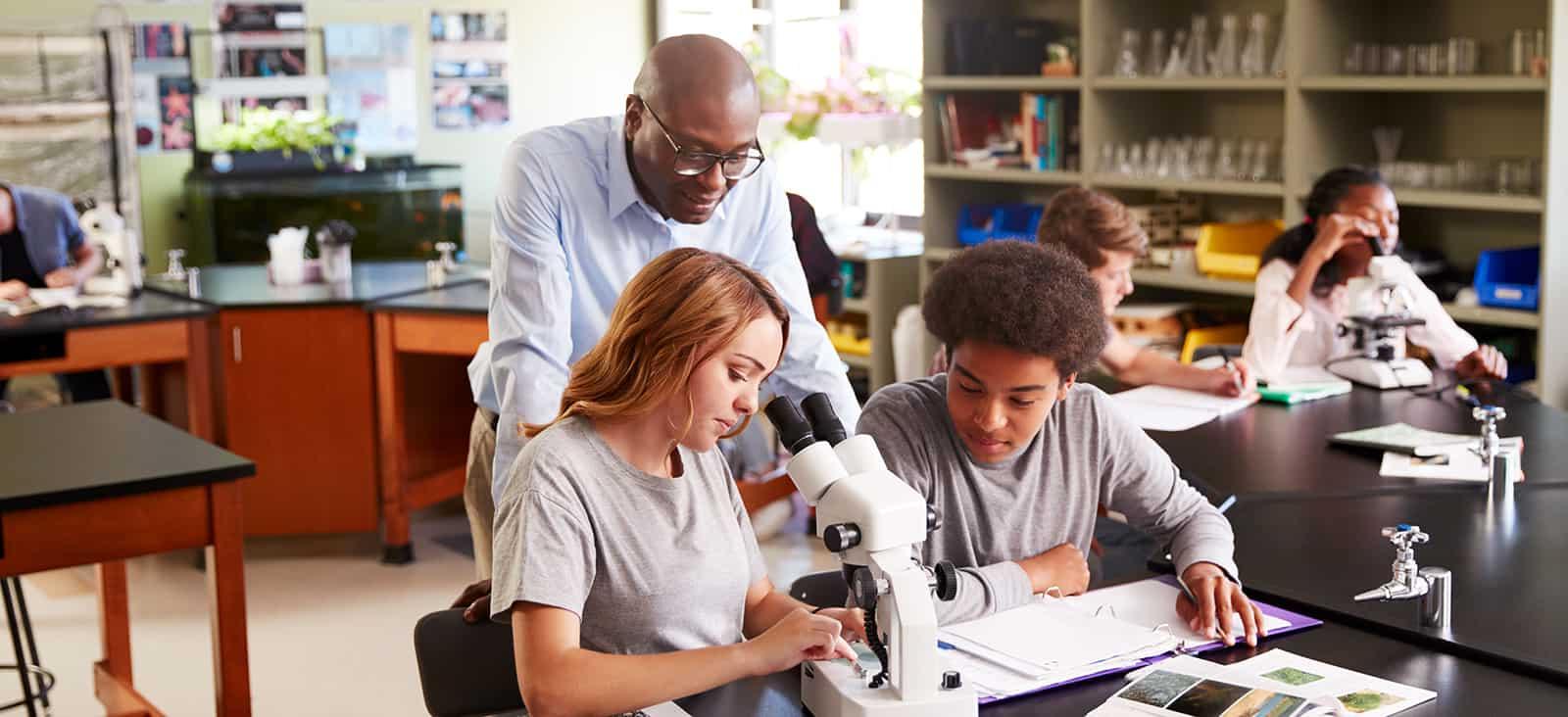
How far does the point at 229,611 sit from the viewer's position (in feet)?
9.59

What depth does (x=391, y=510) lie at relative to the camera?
4.70 metres

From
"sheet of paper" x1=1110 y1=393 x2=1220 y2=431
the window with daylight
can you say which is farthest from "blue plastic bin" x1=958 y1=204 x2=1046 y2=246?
"sheet of paper" x1=1110 y1=393 x2=1220 y2=431

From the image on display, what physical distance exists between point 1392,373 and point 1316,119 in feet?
4.75

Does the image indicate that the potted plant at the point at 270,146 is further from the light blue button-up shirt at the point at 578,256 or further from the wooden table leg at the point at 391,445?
the light blue button-up shirt at the point at 578,256

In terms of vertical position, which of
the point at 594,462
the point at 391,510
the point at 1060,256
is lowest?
the point at 391,510

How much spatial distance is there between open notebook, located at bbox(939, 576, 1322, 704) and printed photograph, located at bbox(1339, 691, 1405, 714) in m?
0.20

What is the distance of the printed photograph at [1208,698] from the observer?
5.08 ft

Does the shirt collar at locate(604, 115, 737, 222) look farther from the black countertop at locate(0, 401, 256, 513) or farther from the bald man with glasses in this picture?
the black countertop at locate(0, 401, 256, 513)

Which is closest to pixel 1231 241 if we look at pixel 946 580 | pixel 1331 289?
pixel 1331 289

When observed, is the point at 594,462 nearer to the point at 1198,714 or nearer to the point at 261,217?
the point at 1198,714

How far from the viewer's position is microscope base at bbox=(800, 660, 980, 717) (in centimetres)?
148

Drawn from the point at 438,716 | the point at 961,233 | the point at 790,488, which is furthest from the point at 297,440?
the point at 438,716

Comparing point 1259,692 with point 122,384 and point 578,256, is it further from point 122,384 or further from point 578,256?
point 122,384

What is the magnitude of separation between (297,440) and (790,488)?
1.51 meters
